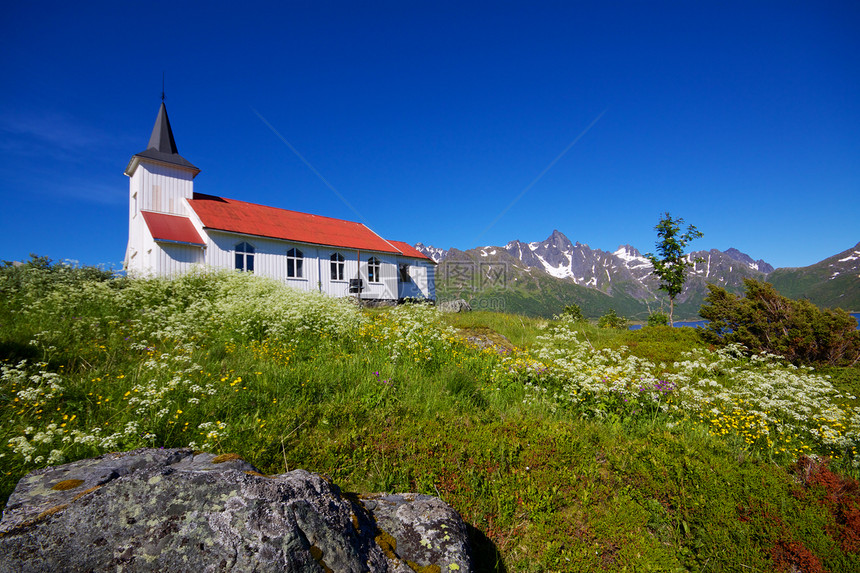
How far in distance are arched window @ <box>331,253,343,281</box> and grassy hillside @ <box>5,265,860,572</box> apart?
64.0 ft

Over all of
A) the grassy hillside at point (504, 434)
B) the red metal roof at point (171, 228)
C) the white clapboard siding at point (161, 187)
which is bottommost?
the grassy hillside at point (504, 434)

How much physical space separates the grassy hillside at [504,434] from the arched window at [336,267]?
64.0ft


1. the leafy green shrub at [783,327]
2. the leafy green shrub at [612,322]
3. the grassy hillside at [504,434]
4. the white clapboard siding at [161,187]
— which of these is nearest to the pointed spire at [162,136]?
the white clapboard siding at [161,187]

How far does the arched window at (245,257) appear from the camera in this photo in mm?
23516

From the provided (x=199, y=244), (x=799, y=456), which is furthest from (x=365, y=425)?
(x=199, y=244)

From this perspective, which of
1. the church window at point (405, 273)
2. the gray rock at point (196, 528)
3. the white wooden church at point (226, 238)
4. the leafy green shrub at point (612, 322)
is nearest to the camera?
the gray rock at point (196, 528)

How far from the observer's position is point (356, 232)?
3198 centimetres

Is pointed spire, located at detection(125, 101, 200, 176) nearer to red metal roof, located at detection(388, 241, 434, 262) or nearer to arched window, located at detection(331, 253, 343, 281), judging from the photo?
arched window, located at detection(331, 253, 343, 281)

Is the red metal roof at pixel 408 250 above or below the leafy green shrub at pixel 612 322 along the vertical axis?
above

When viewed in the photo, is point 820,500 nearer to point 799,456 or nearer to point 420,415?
point 799,456

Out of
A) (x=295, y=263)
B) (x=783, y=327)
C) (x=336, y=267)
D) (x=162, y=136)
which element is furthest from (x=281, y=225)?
(x=783, y=327)

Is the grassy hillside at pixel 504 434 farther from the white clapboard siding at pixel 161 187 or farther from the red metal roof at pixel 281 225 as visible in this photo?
the white clapboard siding at pixel 161 187

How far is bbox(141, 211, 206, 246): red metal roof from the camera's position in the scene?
68.7 feet

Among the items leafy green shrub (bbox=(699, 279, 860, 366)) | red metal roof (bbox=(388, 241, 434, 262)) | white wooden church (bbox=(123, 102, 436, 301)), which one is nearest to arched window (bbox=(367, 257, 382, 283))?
white wooden church (bbox=(123, 102, 436, 301))
